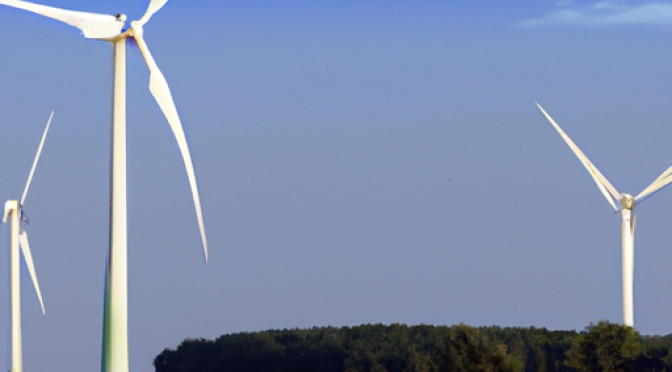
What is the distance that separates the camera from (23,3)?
35.4 metres

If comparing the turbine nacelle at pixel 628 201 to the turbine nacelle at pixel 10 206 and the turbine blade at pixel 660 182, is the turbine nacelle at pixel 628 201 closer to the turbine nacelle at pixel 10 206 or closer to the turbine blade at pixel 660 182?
the turbine blade at pixel 660 182

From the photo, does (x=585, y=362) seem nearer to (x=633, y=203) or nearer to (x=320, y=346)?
(x=633, y=203)

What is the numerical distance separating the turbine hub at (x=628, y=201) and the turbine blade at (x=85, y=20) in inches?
1333

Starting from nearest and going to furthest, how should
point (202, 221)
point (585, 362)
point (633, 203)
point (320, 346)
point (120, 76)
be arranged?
1. point (202, 221)
2. point (120, 76)
3. point (633, 203)
4. point (585, 362)
5. point (320, 346)

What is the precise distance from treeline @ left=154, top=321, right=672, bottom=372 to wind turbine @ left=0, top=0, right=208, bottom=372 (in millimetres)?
35878

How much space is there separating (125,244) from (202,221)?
2.78 m

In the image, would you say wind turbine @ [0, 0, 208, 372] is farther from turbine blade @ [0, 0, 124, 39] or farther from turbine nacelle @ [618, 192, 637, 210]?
turbine nacelle @ [618, 192, 637, 210]

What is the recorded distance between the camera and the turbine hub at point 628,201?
6281cm

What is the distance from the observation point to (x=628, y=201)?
62.8 metres

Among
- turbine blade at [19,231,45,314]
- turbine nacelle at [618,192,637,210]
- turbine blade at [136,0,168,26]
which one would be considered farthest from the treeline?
turbine blade at [136,0,168,26]

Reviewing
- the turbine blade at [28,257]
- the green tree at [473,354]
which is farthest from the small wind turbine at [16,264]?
the green tree at [473,354]

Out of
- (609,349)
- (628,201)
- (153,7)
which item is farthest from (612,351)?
(153,7)

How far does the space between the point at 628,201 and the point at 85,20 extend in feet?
114

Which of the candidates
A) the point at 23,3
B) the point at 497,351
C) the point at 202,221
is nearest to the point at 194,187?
the point at 202,221
